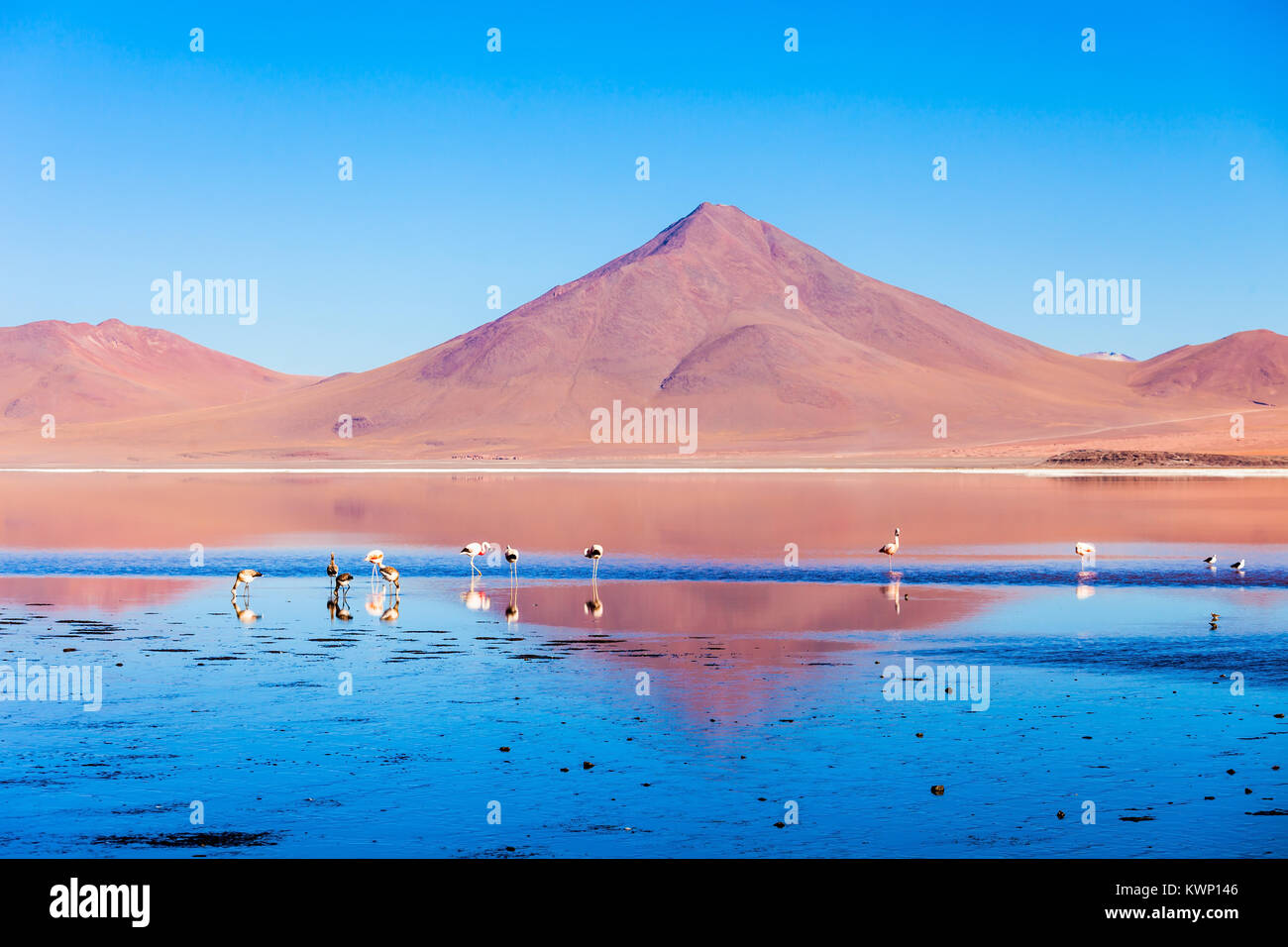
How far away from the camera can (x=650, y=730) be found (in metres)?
12.0

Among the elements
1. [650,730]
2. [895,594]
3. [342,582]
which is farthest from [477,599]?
[650,730]

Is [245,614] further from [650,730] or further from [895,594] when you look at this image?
[895,594]

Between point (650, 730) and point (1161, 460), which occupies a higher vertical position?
point (1161, 460)

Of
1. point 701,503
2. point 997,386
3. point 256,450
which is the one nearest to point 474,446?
point 256,450

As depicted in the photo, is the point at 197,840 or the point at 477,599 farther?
the point at 477,599

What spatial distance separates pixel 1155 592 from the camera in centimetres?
2288

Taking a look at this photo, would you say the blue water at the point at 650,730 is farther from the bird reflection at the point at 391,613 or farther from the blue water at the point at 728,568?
the blue water at the point at 728,568

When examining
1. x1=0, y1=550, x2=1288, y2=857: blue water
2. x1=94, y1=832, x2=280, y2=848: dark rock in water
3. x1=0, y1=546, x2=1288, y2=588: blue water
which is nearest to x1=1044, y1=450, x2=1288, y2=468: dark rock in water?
x1=0, y1=546, x2=1288, y2=588: blue water

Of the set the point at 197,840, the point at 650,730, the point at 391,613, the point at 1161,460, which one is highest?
the point at 1161,460

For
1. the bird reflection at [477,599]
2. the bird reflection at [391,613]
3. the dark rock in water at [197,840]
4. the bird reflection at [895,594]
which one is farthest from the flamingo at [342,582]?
the dark rock in water at [197,840]

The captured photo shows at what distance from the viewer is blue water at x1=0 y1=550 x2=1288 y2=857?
9016mm

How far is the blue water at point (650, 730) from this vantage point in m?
9.02

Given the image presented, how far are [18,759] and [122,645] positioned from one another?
6.24 meters

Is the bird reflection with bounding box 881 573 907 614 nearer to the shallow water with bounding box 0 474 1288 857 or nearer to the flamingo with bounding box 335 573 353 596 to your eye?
the shallow water with bounding box 0 474 1288 857
